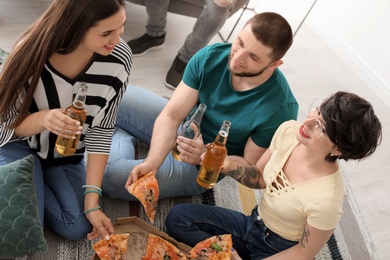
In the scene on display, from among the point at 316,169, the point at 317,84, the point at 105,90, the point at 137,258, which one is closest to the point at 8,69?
the point at 105,90

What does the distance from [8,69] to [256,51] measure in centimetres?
83

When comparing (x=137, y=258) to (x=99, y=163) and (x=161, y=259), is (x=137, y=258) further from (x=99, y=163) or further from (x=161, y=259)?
(x=99, y=163)

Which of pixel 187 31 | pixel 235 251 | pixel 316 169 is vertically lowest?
pixel 187 31

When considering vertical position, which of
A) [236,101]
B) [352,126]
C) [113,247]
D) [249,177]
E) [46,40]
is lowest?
[113,247]

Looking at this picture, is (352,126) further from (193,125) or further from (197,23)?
(197,23)

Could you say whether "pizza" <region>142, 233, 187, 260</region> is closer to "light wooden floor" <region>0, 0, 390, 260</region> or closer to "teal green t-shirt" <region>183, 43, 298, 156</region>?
"teal green t-shirt" <region>183, 43, 298, 156</region>

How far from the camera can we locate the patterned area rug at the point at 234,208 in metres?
1.69

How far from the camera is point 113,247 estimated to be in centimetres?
148

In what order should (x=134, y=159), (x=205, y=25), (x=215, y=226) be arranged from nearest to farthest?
(x=215, y=226), (x=134, y=159), (x=205, y=25)

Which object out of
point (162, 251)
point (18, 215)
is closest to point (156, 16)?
point (162, 251)

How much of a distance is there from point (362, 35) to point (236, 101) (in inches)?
92.1

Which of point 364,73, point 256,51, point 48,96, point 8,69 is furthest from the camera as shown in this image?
point 364,73

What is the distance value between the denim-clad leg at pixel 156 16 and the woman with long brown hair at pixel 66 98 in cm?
135

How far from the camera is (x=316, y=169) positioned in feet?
4.60
